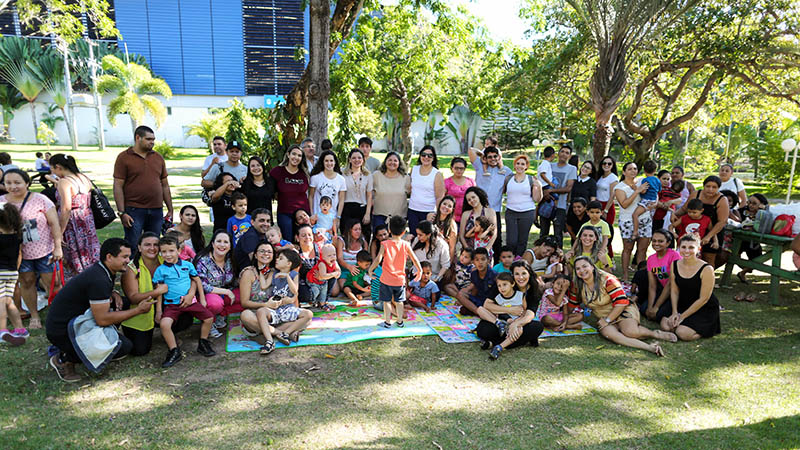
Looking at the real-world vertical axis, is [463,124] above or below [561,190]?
above

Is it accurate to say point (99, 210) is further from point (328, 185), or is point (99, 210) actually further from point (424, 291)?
point (424, 291)

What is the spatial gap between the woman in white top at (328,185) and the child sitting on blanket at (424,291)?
1.36 metres

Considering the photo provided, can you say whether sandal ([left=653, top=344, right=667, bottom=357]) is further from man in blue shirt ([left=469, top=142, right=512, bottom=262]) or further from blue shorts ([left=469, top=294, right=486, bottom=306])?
man in blue shirt ([left=469, top=142, right=512, bottom=262])

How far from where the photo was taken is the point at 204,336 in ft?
14.1

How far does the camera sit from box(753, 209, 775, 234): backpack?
5871 millimetres

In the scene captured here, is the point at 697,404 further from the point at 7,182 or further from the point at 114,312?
the point at 7,182

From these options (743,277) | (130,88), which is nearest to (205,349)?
(743,277)

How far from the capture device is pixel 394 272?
15.9 feet

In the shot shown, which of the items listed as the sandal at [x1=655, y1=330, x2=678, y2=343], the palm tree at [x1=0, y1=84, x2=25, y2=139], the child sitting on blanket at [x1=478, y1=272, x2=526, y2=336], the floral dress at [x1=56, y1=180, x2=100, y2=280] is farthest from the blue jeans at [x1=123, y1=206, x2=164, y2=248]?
the palm tree at [x1=0, y1=84, x2=25, y2=139]

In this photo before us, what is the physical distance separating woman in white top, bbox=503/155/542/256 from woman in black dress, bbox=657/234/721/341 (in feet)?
6.25

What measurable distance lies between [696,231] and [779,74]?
7.47m

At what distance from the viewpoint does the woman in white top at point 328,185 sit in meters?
6.03

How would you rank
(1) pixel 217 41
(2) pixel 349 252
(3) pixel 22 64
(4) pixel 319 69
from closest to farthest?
(2) pixel 349 252, (4) pixel 319 69, (3) pixel 22 64, (1) pixel 217 41

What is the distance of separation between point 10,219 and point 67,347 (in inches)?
56.5
